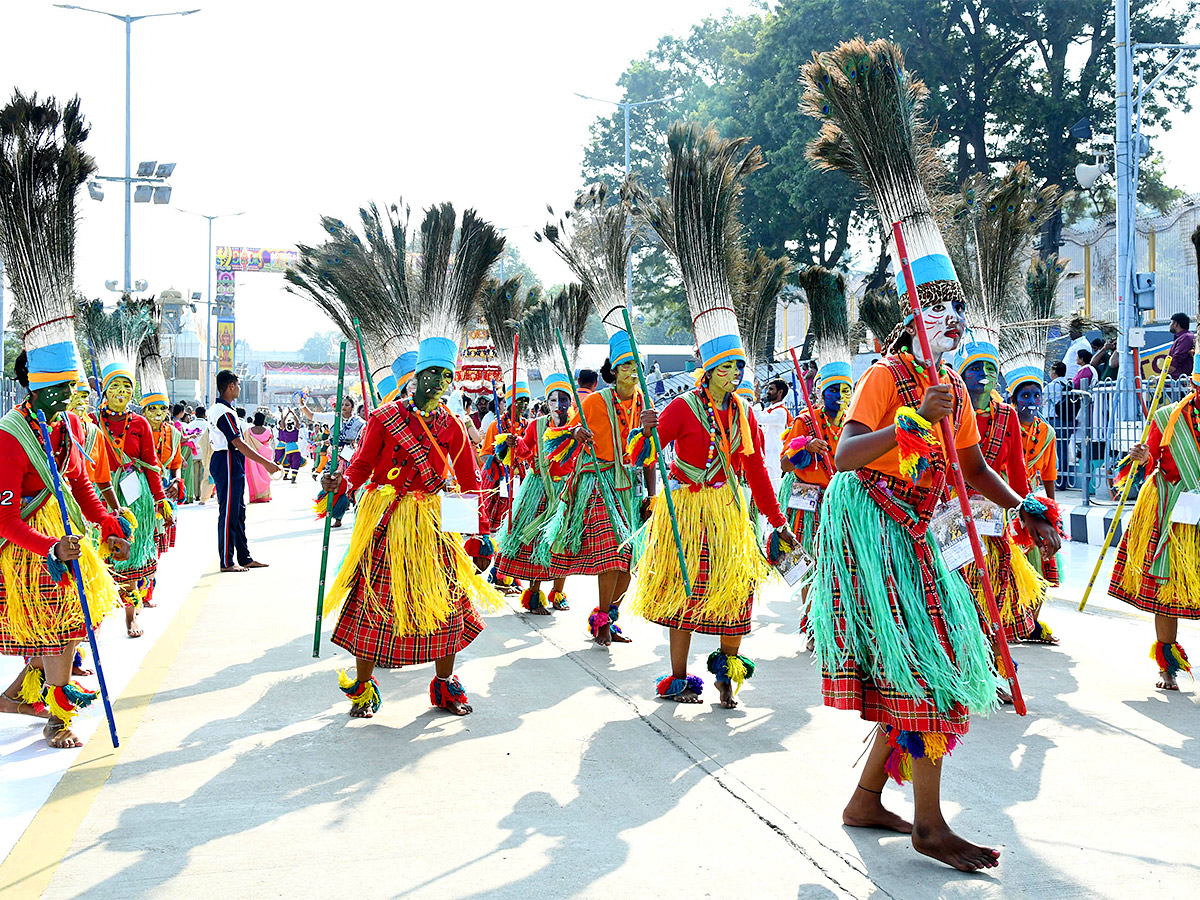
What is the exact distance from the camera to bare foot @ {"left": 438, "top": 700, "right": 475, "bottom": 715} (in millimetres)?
5633

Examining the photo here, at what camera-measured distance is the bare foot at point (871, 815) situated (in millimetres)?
3885

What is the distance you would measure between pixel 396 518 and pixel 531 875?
2356 millimetres

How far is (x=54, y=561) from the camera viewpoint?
501 cm

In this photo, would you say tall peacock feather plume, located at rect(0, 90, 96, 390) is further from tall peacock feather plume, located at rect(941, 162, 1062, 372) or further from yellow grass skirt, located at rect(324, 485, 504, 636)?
tall peacock feather plume, located at rect(941, 162, 1062, 372)

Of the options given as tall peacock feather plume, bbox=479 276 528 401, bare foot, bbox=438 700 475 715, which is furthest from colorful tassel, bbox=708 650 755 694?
tall peacock feather plume, bbox=479 276 528 401

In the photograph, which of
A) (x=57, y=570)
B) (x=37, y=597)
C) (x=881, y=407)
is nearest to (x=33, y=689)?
(x=37, y=597)

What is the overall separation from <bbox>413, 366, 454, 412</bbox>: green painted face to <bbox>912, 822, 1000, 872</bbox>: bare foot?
316cm

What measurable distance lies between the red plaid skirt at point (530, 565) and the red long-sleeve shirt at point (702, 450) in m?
2.33

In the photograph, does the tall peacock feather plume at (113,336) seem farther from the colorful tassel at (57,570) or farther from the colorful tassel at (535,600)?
the colorful tassel at (57,570)

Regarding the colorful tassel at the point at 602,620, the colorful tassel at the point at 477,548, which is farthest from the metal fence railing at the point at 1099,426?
the colorful tassel at the point at 477,548

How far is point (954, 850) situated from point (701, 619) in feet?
7.20

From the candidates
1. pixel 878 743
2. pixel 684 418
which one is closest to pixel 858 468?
pixel 878 743

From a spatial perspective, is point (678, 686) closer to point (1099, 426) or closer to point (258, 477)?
point (1099, 426)

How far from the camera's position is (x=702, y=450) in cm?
583
